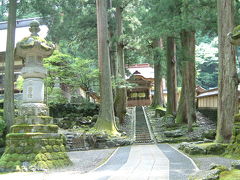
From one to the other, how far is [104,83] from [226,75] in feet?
25.8

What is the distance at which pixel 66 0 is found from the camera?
21422 mm

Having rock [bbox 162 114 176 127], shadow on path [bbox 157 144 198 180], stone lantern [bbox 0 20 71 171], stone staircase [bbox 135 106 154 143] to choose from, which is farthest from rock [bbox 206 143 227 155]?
rock [bbox 162 114 176 127]

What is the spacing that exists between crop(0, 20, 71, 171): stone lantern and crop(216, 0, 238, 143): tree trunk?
536 centimetres

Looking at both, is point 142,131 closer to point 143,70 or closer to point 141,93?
point 141,93

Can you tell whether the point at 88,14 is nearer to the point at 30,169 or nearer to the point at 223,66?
the point at 223,66

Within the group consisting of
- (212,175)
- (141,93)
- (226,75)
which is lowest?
(212,175)

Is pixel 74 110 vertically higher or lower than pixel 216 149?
higher

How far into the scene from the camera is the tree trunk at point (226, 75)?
33.1 ft

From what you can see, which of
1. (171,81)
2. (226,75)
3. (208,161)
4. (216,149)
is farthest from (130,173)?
(171,81)

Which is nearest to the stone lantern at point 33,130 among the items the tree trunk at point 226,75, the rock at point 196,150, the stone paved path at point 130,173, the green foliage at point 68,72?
the stone paved path at point 130,173

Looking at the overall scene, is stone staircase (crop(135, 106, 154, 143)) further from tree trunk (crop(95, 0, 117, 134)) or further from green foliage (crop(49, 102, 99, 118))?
green foliage (crop(49, 102, 99, 118))

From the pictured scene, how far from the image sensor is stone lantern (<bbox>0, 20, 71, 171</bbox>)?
830 centimetres

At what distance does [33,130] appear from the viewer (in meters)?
8.64

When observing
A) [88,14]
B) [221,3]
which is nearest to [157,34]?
[221,3]
